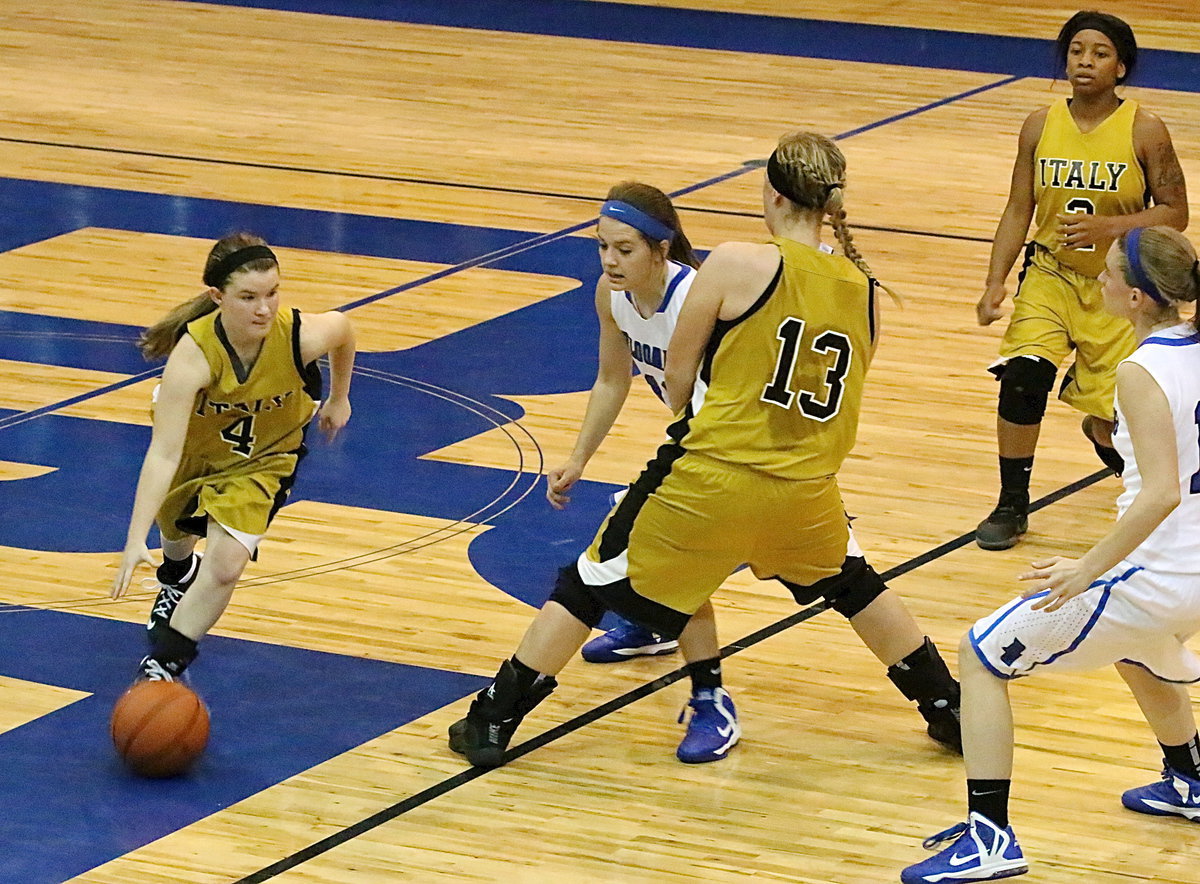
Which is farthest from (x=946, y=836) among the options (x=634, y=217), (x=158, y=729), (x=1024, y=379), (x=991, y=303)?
(x=991, y=303)

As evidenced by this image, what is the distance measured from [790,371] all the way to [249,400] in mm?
1402

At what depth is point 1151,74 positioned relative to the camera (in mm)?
14969

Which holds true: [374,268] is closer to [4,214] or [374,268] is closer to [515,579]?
[4,214]

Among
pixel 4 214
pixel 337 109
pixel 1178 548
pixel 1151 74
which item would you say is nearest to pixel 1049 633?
pixel 1178 548

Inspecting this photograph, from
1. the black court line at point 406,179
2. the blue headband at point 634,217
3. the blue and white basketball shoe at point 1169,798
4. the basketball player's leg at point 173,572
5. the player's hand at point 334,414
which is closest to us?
the blue and white basketball shoe at point 1169,798

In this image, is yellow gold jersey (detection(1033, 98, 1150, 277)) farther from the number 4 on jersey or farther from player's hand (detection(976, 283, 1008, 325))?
the number 4 on jersey

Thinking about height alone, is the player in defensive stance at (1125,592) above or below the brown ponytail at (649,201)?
below

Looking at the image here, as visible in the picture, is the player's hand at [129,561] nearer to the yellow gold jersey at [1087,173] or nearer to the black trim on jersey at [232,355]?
the black trim on jersey at [232,355]

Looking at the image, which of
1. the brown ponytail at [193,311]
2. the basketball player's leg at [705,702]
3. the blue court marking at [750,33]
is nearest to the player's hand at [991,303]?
the basketball player's leg at [705,702]

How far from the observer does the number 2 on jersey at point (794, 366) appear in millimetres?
4637

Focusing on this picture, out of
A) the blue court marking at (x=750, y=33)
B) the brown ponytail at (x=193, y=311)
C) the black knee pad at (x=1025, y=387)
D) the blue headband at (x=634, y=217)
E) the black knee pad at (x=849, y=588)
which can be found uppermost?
the blue court marking at (x=750, y=33)

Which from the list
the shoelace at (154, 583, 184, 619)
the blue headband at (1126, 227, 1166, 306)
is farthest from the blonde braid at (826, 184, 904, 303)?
the shoelace at (154, 583, 184, 619)

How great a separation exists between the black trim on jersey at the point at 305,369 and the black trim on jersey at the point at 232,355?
150 mm

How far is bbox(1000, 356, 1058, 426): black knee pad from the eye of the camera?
652cm
